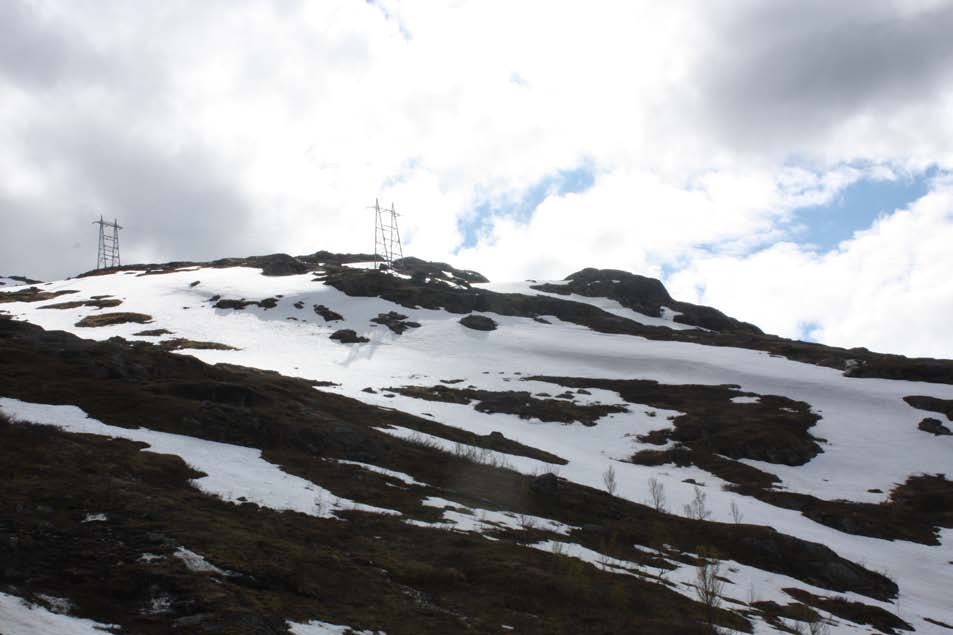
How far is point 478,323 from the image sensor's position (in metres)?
117

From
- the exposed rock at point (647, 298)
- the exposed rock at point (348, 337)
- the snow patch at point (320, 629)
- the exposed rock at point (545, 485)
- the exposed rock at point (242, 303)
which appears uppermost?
the exposed rock at point (647, 298)

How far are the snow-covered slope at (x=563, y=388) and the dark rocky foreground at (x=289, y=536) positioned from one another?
2.73 m

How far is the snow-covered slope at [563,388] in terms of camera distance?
3925cm

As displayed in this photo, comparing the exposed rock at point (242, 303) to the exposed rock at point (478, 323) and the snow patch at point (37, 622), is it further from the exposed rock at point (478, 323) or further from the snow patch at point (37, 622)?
the snow patch at point (37, 622)

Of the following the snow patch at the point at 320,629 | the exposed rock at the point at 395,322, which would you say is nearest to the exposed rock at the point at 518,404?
the exposed rock at the point at 395,322

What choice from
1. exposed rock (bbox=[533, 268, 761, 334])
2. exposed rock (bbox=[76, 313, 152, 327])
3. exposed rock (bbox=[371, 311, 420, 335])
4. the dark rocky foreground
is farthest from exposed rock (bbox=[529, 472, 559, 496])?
exposed rock (bbox=[533, 268, 761, 334])

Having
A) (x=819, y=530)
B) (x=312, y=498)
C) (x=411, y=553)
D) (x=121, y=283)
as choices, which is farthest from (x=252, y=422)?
(x=121, y=283)

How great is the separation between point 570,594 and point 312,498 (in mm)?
12673

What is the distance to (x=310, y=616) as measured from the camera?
50.3 feet

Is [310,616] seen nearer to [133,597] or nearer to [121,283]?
[133,597]

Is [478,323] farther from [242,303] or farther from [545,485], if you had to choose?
[545,485]

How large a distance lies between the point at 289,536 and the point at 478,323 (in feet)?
314

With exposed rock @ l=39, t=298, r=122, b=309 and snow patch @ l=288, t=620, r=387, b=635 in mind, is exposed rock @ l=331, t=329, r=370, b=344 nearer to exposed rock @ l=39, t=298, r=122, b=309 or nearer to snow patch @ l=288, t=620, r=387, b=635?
exposed rock @ l=39, t=298, r=122, b=309

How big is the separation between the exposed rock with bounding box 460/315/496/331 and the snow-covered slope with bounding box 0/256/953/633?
6.46 ft
